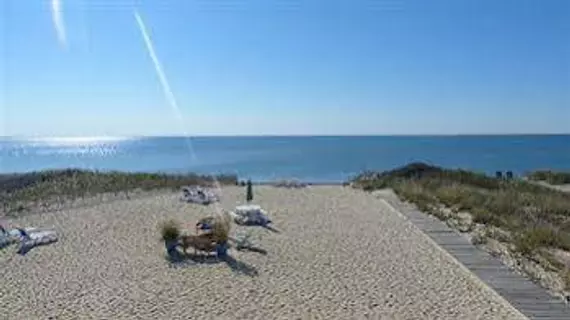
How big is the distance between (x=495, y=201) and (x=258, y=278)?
909 centimetres

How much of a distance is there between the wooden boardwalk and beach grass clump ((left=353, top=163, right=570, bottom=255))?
99 cm

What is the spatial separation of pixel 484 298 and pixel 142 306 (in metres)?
4.37

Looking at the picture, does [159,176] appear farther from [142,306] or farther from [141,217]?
[142,306]

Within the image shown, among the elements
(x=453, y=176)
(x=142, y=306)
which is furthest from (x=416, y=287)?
(x=453, y=176)

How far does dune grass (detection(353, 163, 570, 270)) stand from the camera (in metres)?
11.3

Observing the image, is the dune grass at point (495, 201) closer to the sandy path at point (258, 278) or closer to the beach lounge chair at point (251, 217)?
the sandy path at point (258, 278)

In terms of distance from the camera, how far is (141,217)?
13867 mm

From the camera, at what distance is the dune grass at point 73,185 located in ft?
57.7

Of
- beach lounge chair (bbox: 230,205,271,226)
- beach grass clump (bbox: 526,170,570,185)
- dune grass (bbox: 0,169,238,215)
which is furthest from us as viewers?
beach grass clump (bbox: 526,170,570,185)

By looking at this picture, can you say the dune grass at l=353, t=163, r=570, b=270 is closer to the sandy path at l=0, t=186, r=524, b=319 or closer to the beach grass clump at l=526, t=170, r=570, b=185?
the sandy path at l=0, t=186, r=524, b=319

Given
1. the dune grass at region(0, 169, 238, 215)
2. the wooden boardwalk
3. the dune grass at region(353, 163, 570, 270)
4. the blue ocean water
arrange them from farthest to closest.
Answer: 1. the blue ocean water
2. the dune grass at region(0, 169, 238, 215)
3. the dune grass at region(353, 163, 570, 270)
4. the wooden boardwalk

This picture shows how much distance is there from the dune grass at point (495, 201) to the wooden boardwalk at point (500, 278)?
2.98ft

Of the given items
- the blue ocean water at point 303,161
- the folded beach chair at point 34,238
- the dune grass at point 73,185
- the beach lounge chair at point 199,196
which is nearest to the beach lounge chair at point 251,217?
the beach lounge chair at point 199,196

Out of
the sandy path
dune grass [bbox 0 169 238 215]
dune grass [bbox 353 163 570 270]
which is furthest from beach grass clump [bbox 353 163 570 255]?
dune grass [bbox 0 169 238 215]
